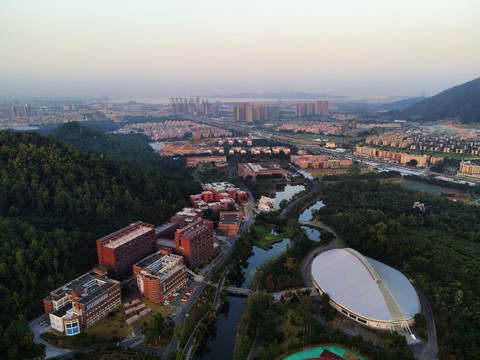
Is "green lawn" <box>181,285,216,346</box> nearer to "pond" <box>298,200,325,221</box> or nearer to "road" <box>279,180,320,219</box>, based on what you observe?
"road" <box>279,180,320,219</box>

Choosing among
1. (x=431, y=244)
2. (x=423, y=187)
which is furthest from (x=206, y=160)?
(x=431, y=244)

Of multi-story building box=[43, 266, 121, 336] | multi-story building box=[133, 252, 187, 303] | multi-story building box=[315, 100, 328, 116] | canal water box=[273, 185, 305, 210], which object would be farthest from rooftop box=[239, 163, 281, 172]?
multi-story building box=[315, 100, 328, 116]

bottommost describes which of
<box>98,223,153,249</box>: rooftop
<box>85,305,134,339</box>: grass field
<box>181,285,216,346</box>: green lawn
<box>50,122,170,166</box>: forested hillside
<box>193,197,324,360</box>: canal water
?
<box>193,197,324,360</box>: canal water

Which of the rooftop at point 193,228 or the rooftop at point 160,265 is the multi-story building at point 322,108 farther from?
the rooftop at point 160,265

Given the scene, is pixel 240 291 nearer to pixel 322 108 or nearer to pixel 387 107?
pixel 322 108

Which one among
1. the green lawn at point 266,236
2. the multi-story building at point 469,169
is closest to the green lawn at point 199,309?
the green lawn at point 266,236

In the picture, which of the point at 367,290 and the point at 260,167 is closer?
the point at 367,290

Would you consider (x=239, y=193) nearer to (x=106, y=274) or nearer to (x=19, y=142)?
(x=106, y=274)
